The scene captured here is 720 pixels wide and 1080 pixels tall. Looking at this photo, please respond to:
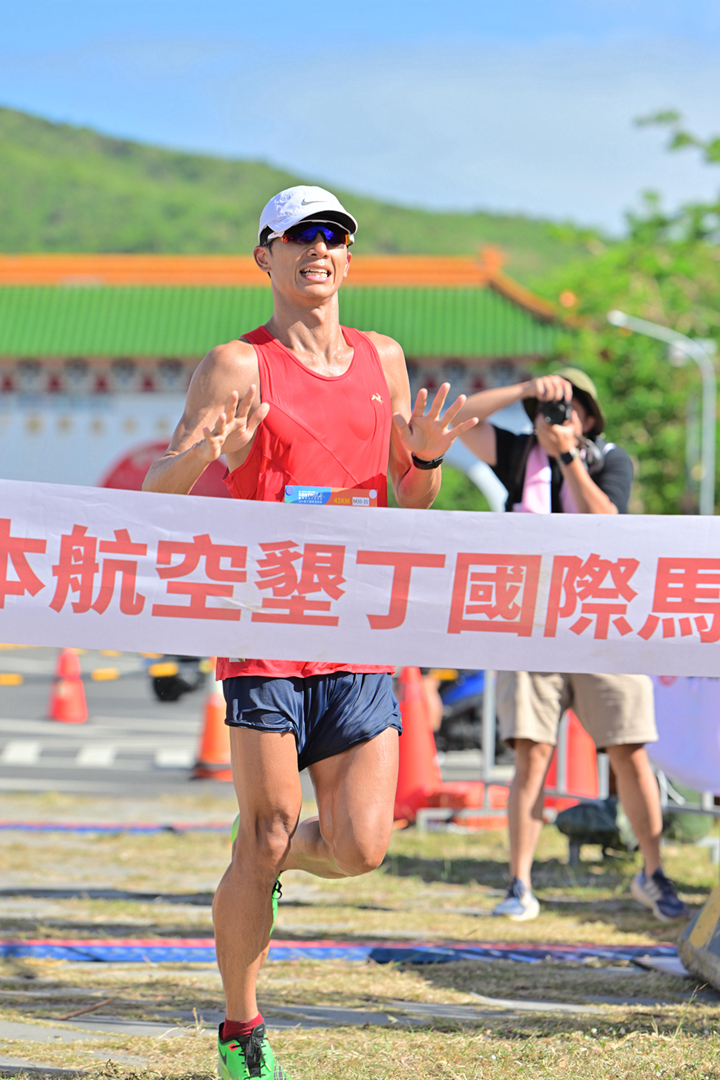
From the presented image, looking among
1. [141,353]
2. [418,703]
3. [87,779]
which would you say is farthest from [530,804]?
[141,353]

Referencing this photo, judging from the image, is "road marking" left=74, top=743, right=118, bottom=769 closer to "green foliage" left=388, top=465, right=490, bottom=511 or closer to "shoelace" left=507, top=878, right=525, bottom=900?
"shoelace" left=507, top=878, right=525, bottom=900

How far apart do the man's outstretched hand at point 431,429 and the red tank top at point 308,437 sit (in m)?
0.06

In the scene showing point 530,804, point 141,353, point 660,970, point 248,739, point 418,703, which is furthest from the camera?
point 141,353

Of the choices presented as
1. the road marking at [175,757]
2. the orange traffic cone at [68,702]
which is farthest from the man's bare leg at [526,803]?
the orange traffic cone at [68,702]

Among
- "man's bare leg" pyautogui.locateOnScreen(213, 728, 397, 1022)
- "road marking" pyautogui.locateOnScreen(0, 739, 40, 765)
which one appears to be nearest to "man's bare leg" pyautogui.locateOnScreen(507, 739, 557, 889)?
"man's bare leg" pyautogui.locateOnScreen(213, 728, 397, 1022)

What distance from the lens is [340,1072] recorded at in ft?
10.1

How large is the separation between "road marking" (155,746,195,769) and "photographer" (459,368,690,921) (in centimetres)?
590

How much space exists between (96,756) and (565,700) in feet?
22.8

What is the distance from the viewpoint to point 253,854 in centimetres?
304

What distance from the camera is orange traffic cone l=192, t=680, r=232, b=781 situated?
10047mm

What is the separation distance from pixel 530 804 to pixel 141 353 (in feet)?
92.8

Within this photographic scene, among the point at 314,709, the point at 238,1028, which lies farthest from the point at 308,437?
the point at 238,1028

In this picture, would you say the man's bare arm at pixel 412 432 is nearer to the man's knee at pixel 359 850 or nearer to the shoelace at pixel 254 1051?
the man's knee at pixel 359 850

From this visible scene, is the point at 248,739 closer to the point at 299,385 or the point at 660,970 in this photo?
the point at 299,385
